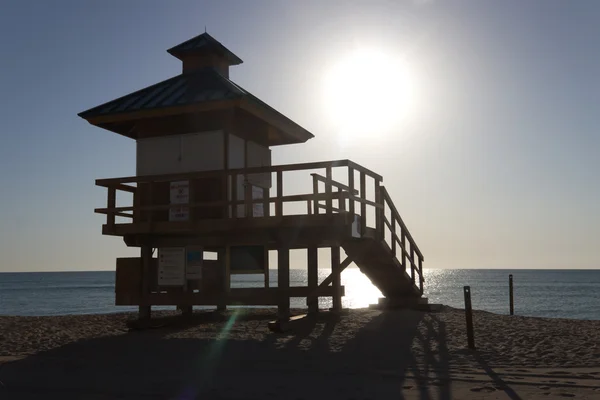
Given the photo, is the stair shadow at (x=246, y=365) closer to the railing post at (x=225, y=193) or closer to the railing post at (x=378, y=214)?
the railing post at (x=378, y=214)

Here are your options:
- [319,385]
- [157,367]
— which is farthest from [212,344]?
[319,385]

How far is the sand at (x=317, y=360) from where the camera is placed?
7.89 meters

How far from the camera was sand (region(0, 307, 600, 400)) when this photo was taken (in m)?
7.89

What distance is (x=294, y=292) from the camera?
14773mm

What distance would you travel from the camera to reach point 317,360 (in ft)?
33.3

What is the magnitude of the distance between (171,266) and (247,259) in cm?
198

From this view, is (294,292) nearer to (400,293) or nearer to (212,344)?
(212,344)

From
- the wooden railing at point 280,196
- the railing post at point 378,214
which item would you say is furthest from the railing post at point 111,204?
the railing post at point 378,214

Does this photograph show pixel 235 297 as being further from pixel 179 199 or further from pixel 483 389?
pixel 483 389

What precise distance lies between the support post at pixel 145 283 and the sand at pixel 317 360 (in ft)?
2.18

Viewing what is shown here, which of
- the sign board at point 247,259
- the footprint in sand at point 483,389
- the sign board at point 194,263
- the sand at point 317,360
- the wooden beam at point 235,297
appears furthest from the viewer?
the sign board at point 194,263

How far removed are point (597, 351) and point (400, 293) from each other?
8.51 metres

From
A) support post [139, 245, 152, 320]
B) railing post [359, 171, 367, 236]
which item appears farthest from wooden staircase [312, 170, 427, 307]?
support post [139, 245, 152, 320]

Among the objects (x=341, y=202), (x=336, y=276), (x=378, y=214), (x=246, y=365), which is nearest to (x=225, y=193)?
(x=341, y=202)
